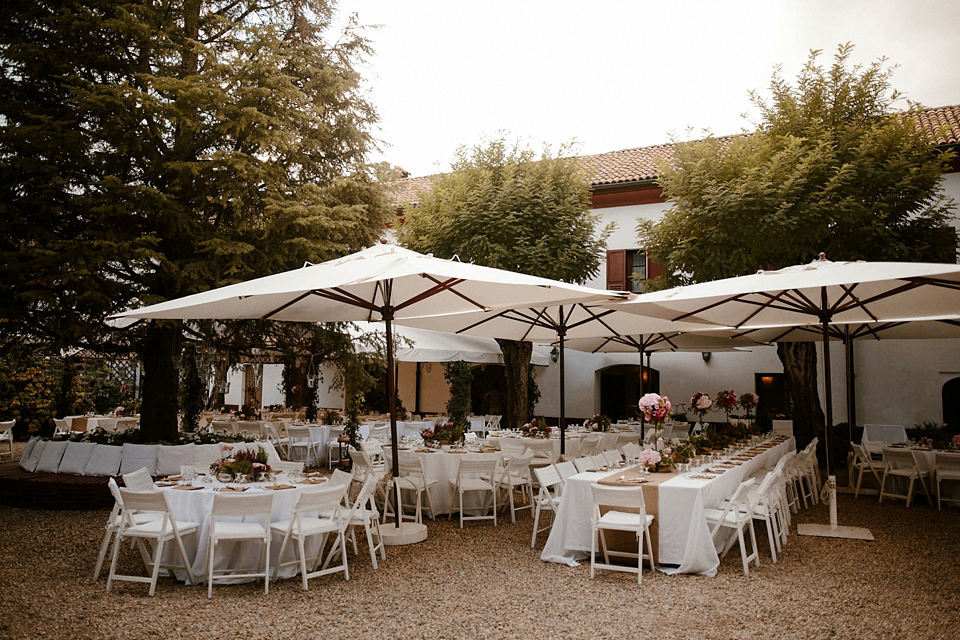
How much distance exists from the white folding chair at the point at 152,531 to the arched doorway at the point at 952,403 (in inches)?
712

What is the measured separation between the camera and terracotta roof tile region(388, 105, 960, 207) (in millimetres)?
17250

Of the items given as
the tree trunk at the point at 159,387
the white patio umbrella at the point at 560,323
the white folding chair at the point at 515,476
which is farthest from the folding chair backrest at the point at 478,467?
the tree trunk at the point at 159,387

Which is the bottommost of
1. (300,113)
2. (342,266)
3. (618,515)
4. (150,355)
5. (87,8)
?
(618,515)

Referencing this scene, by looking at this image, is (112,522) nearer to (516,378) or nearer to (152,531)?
(152,531)

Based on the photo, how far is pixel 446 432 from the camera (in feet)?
32.5

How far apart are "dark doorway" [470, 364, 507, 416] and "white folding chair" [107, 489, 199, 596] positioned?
17225 millimetres

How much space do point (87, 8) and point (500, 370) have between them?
16059mm

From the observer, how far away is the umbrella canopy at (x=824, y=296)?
684 cm

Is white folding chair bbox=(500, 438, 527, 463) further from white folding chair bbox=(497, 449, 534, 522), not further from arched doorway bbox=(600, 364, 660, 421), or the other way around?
arched doorway bbox=(600, 364, 660, 421)

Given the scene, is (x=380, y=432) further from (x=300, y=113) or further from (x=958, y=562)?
(x=958, y=562)

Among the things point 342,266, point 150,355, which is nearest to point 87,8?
point 150,355

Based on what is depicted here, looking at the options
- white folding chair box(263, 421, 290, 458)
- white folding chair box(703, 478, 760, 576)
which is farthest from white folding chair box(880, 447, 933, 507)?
white folding chair box(263, 421, 290, 458)

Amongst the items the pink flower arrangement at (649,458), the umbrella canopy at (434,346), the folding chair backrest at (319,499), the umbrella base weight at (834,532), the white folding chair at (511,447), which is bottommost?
the umbrella base weight at (834,532)

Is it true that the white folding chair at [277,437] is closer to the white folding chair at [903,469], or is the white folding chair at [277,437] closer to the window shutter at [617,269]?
the window shutter at [617,269]
